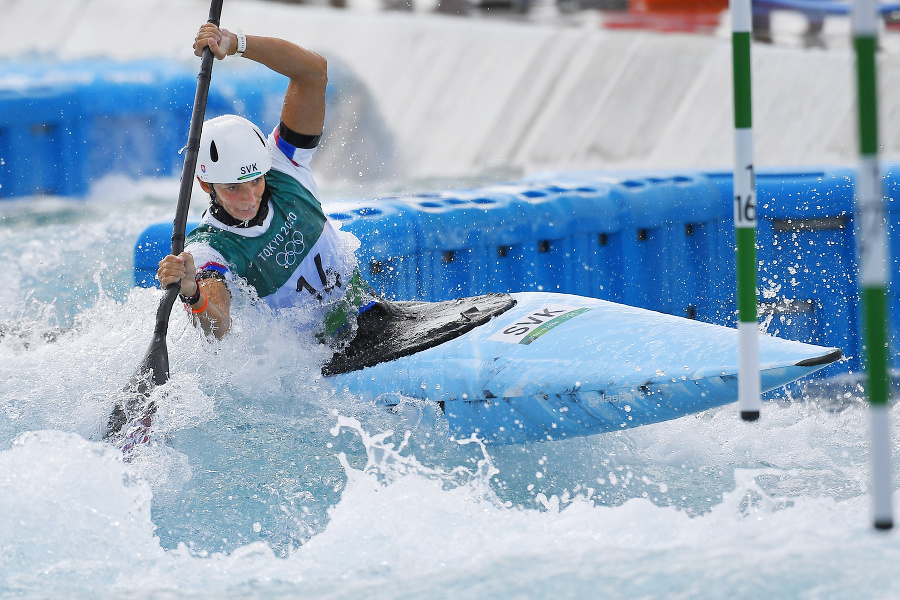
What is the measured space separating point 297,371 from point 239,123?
2.92ft

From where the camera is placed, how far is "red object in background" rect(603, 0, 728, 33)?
9.97 metres

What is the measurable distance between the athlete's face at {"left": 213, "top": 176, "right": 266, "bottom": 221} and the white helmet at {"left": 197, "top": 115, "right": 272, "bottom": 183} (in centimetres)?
3

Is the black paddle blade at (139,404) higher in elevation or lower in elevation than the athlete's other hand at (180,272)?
lower

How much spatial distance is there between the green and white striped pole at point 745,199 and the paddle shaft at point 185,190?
1.77 m

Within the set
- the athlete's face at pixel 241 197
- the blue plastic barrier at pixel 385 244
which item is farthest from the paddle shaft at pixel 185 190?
the blue plastic barrier at pixel 385 244

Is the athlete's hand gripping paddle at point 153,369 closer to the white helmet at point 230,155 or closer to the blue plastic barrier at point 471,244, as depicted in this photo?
the white helmet at point 230,155

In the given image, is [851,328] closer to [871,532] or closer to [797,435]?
[797,435]

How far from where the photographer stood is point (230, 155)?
3752mm

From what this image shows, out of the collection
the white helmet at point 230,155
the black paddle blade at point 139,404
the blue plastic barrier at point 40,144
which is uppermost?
the white helmet at point 230,155

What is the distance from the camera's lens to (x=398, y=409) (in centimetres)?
376

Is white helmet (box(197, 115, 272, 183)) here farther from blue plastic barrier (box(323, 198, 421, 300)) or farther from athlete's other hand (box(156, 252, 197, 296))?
blue plastic barrier (box(323, 198, 421, 300))

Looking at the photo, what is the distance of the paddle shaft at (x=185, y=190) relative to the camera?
3721 millimetres

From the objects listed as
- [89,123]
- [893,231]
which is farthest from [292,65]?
[89,123]

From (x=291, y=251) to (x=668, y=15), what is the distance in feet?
26.5
